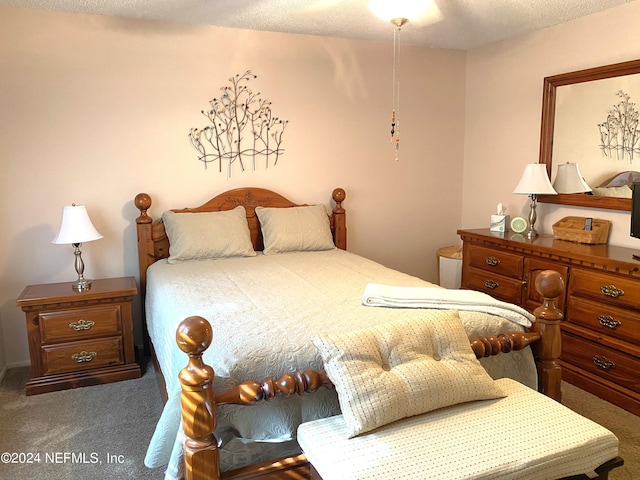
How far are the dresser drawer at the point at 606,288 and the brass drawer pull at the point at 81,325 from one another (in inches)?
111

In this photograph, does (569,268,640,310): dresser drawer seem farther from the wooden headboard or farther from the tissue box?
the wooden headboard

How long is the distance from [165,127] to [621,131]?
9.69 ft

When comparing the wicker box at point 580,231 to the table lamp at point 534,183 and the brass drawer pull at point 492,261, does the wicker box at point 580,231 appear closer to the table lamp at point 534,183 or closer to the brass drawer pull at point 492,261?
the table lamp at point 534,183

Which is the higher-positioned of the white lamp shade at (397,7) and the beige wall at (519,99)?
the white lamp shade at (397,7)

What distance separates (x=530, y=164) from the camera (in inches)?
139

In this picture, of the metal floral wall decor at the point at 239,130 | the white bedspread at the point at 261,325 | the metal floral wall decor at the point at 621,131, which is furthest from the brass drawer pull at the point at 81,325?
the metal floral wall decor at the point at 621,131

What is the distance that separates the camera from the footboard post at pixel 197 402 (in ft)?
4.81

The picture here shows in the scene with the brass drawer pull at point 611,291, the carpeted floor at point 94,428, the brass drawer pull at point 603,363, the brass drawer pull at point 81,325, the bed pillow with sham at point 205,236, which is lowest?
the carpeted floor at point 94,428

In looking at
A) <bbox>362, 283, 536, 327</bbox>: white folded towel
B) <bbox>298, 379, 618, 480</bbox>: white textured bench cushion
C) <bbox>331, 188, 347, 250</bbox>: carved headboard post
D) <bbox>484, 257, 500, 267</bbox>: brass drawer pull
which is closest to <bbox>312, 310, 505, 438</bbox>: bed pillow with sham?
<bbox>298, 379, 618, 480</bbox>: white textured bench cushion

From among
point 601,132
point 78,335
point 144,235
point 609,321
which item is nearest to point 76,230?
point 144,235

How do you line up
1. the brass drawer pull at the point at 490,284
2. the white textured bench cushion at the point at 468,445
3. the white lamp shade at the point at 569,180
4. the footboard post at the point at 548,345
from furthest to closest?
the brass drawer pull at the point at 490,284 → the white lamp shade at the point at 569,180 → the footboard post at the point at 548,345 → the white textured bench cushion at the point at 468,445

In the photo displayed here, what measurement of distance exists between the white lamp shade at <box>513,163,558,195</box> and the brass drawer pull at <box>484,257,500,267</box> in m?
0.49

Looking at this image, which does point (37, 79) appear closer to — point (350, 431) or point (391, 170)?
point (391, 170)

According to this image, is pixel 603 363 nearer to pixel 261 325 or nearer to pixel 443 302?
pixel 443 302
